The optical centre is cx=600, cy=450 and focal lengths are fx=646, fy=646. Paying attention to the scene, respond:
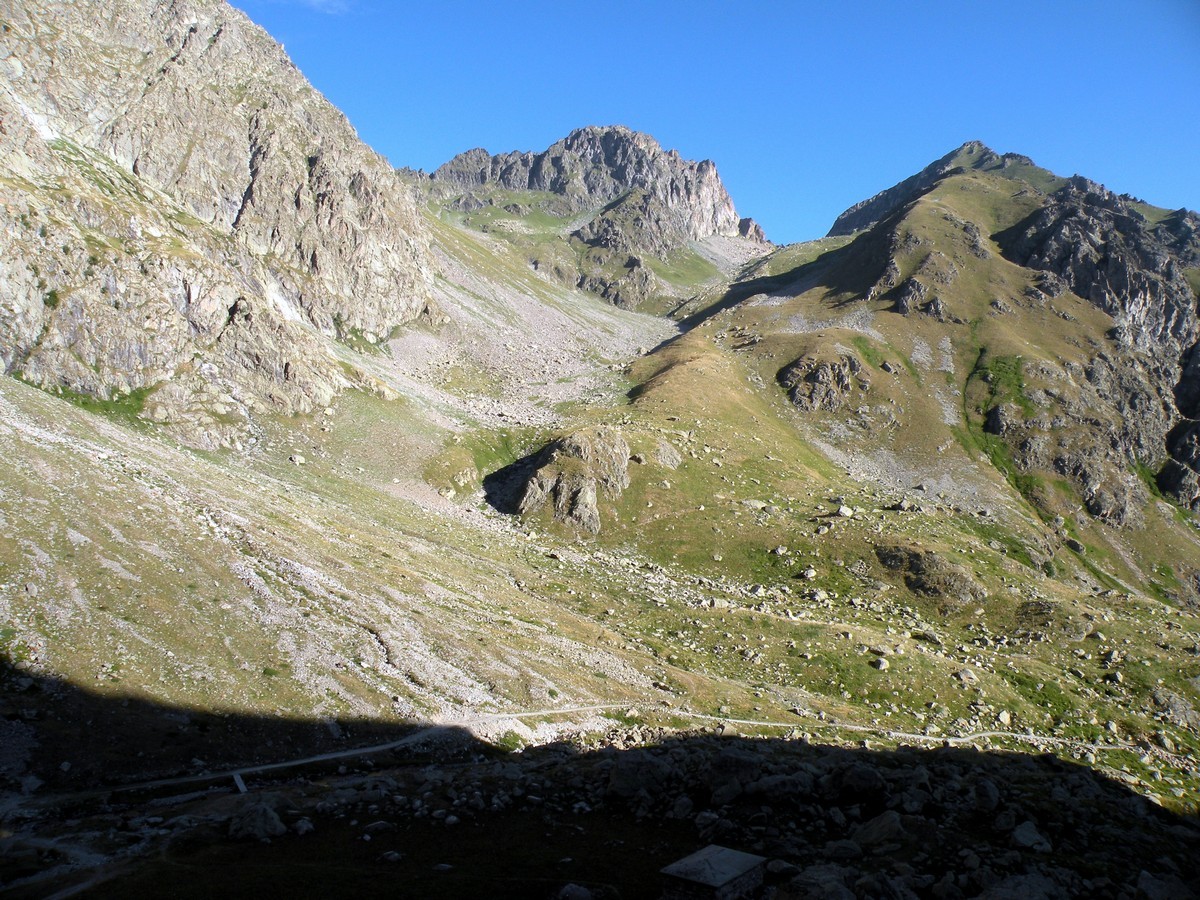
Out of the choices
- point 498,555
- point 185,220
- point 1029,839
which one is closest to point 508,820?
point 1029,839

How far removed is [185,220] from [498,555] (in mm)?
98759

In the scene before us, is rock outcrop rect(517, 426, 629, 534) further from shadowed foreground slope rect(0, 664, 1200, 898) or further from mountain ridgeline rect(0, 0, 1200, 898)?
shadowed foreground slope rect(0, 664, 1200, 898)

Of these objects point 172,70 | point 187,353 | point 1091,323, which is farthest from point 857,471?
point 172,70

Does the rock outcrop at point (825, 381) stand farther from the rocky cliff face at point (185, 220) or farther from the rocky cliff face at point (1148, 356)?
the rocky cliff face at point (185, 220)

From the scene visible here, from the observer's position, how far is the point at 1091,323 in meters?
185

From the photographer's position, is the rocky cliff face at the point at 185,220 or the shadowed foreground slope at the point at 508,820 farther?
the rocky cliff face at the point at 185,220

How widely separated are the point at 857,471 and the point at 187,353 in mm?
123687

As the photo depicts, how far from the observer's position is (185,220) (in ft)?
408

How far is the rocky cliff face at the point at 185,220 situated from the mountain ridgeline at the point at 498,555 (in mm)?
773

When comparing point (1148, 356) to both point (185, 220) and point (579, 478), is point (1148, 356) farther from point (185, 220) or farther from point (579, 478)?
point (185, 220)

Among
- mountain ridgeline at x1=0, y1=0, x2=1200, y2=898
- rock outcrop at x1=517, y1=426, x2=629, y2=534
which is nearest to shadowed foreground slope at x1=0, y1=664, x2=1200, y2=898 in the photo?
mountain ridgeline at x1=0, y1=0, x2=1200, y2=898

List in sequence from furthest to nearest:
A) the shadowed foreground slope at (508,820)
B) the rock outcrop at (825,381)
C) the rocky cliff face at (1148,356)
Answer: the rocky cliff face at (1148,356) < the rock outcrop at (825,381) < the shadowed foreground slope at (508,820)

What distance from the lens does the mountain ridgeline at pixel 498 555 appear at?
88.1 ft

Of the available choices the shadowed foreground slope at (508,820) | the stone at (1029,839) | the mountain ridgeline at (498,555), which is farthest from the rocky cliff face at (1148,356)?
the stone at (1029,839)
